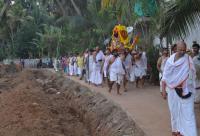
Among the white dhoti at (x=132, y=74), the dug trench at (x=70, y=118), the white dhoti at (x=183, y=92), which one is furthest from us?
the white dhoti at (x=132, y=74)

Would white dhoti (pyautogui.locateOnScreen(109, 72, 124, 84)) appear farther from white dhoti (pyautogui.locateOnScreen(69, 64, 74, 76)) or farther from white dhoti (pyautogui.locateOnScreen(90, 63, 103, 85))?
white dhoti (pyautogui.locateOnScreen(69, 64, 74, 76))

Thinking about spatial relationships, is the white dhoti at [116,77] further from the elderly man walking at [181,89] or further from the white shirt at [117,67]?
the elderly man walking at [181,89]

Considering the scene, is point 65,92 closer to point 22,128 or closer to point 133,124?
point 22,128

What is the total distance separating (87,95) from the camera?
59.7ft

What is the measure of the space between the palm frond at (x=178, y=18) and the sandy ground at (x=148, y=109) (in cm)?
194

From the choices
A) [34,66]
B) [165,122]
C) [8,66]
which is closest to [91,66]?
[165,122]

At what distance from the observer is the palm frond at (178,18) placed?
424 inches

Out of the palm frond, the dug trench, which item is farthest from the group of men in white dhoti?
the palm frond

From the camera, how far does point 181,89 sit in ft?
28.8

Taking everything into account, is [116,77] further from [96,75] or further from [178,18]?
[178,18]

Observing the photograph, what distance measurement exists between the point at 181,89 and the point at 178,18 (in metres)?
2.60

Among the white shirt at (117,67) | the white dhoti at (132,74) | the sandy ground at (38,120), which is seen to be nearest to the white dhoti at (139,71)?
the white dhoti at (132,74)

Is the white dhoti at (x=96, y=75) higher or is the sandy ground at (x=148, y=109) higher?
the white dhoti at (x=96, y=75)

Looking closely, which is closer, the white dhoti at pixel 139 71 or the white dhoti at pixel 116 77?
the white dhoti at pixel 116 77
